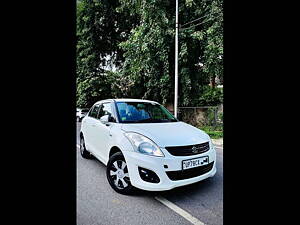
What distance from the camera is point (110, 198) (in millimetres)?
2920

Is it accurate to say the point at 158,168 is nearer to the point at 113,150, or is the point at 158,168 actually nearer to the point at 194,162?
the point at 194,162

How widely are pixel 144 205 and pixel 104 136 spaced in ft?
4.82

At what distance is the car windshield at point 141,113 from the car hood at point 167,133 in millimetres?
280

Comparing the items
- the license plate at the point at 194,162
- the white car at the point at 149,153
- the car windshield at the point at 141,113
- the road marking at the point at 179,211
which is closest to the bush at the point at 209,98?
the car windshield at the point at 141,113

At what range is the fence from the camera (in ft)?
34.4

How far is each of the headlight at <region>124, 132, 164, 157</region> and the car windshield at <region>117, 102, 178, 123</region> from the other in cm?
67

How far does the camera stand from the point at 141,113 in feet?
12.7

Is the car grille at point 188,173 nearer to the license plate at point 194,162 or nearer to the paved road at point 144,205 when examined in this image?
the license plate at point 194,162

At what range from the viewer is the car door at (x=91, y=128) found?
14.2 feet

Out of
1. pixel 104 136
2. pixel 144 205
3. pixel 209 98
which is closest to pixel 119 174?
pixel 144 205
